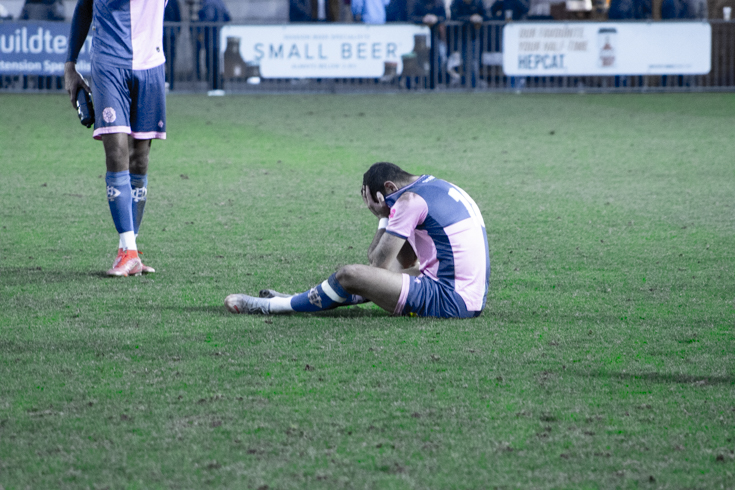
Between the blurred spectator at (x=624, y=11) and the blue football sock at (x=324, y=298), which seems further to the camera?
the blurred spectator at (x=624, y=11)

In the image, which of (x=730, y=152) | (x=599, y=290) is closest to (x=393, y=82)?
(x=730, y=152)

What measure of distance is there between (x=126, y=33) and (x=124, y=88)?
33cm

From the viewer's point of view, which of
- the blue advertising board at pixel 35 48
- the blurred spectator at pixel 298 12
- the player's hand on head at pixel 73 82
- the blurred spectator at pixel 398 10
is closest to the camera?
the player's hand on head at pixel 73 82

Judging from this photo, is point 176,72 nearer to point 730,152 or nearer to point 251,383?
point 730,152

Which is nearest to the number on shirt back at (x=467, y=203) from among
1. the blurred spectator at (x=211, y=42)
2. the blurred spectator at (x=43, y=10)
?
the blurred spectator at (x=211, y=42)

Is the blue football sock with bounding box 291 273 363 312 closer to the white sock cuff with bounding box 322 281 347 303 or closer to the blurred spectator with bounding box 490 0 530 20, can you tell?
the white sock cuff with bounding box 322 281 347 303

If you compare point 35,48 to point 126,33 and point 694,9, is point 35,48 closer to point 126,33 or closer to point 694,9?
point 694,9

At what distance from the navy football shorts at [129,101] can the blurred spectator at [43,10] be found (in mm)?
14523

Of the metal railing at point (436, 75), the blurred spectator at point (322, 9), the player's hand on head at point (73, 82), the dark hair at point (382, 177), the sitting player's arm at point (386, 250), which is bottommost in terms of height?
the sitting player's arm at point (386, 250)

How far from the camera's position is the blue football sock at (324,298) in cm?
476

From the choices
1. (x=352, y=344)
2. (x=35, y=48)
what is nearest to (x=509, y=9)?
(x=35, y=48)

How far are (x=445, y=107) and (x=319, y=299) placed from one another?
43.0ft

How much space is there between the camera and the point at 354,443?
3166 mm

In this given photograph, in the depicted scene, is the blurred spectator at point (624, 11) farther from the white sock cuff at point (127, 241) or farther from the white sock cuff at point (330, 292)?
the white sock cuff at point (330, 292)
